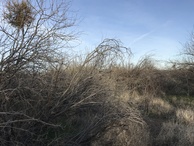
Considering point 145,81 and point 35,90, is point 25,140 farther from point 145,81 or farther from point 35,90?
point 145,81

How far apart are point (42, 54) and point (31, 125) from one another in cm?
150

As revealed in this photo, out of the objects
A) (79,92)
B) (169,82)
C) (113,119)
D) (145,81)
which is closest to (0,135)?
(79,92)

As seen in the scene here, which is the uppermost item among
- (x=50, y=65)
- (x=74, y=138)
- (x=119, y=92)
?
(x=50, y=65)

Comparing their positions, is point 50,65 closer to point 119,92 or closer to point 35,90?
point 35,90

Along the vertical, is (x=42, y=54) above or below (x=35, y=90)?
above

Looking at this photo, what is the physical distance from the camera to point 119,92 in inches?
331

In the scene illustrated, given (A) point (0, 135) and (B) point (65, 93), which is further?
(B) point (65, 93)

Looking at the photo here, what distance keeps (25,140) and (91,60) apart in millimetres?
2881

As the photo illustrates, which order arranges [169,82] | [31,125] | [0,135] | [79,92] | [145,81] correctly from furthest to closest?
[169,82] → [145,81] → [79,92] → [31,125] → [0,135]

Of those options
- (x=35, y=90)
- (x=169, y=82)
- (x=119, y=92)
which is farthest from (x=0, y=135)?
(x=169, y=82)

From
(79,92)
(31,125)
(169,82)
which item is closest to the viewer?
(31,125)

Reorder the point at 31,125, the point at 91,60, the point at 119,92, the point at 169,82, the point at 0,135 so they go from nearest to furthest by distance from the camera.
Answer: the point at 0,135 < the point at 31,125 < the point at 91,60 < the point at 119,92 < the point at 169,82

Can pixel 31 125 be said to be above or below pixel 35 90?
below

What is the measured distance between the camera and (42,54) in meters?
6.28
